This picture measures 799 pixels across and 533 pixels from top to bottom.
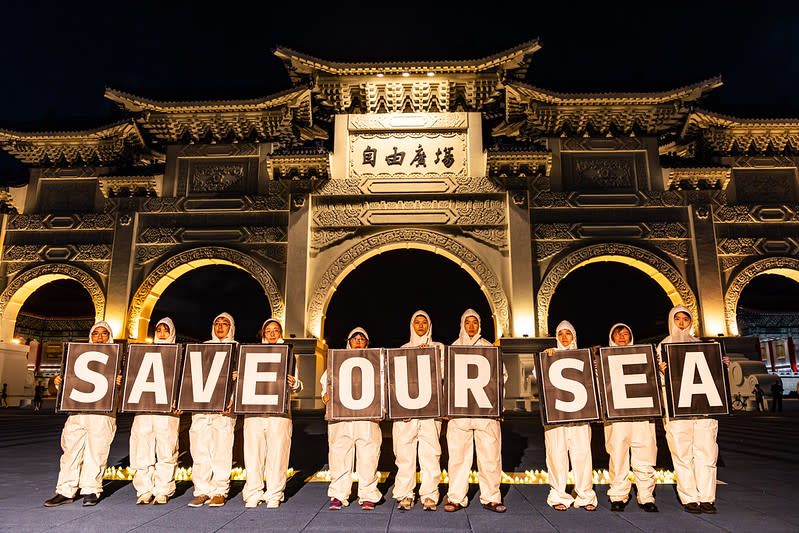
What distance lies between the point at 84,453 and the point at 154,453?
0.55m

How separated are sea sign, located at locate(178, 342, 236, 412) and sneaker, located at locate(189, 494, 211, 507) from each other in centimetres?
69

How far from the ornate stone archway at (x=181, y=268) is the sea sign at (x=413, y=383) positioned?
8.61 m

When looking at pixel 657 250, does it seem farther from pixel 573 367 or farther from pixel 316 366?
pixel 573 367

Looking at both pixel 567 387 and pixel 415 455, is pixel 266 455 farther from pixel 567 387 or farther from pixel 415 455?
pixel 567 387

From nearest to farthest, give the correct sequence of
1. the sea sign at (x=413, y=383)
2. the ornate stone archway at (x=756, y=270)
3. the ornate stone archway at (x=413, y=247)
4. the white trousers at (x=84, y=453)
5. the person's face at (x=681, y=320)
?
the white trousers at (x=84, y=453) → the sea sign at (x=413, y=383) → the person's face at (x=681, y=320) → the ornate stone archway at (x=413, y=247) → the ornate stone archway at (x=756, y=270)

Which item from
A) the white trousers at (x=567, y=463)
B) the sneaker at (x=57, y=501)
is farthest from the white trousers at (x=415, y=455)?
the sneaker at (x=57, y=501)

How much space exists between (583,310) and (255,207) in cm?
1230

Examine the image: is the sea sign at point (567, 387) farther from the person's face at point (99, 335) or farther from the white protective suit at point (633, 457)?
the person's face at point (99, 335)

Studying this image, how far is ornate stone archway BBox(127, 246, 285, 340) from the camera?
1285cm

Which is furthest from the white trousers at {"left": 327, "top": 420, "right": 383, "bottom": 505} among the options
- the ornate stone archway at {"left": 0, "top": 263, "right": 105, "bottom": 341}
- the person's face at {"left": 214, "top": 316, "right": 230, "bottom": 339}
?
the ornate stone archway at {"left": 0, "top": 263, "right": 105, "bottom": 341}

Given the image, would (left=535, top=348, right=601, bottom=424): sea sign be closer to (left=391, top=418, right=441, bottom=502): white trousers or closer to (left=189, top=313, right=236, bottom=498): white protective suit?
(left=391, top=418, right=441, bottom=502): white trousers

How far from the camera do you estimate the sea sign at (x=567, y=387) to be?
440 cm

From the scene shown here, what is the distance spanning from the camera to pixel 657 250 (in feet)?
42.1

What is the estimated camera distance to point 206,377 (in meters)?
4.60
